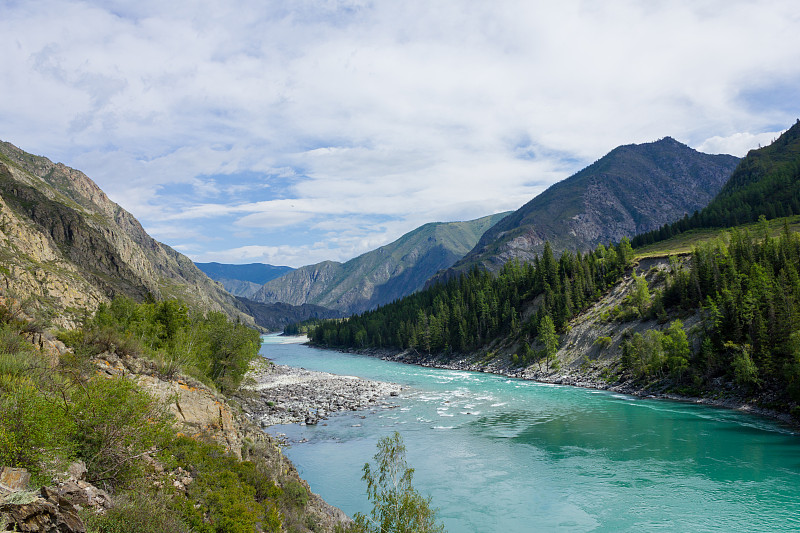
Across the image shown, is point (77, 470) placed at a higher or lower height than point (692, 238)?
lower

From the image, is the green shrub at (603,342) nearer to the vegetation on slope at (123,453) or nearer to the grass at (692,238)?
the grass at (692,238)

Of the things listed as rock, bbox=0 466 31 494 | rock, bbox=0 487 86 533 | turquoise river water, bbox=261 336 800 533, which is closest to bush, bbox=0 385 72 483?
rock, bbox=0 466 31 494

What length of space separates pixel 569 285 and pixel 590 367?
27.4 metres

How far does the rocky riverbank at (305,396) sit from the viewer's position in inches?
2009

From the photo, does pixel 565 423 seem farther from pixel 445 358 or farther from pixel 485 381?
pixel 445 358

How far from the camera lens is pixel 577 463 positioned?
33.9 metres

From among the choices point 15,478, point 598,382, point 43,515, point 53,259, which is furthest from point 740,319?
point 53,259

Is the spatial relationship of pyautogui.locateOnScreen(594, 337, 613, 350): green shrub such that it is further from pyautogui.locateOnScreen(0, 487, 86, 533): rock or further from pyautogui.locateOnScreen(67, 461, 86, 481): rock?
pyautogui.locateOnScreen(0, 487, 86, 533): rock

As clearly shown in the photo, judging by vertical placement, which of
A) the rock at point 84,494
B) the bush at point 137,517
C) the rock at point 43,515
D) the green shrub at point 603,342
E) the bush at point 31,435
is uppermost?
the bush at point 31,435

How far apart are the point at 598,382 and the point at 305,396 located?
47.2m

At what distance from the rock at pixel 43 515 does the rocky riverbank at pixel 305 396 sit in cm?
4116

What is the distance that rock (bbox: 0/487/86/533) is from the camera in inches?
268

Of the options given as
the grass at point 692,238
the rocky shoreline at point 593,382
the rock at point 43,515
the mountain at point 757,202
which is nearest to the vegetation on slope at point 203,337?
the rock at point 43,515

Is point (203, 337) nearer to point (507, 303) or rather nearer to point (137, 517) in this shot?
point (137, 517)
